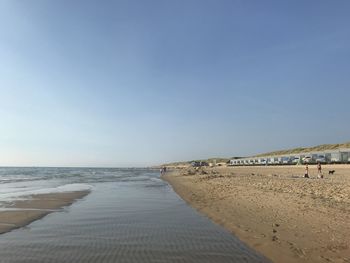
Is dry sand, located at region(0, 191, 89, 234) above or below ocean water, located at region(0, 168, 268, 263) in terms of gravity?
above

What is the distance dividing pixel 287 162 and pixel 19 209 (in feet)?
242

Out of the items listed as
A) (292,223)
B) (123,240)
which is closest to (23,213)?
(123,240)

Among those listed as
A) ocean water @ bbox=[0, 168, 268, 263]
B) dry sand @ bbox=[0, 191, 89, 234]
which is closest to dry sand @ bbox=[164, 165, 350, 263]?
ocean water @ bbox=[0, 168, 268, 263]

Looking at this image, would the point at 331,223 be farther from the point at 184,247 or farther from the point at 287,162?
the point at 287,162

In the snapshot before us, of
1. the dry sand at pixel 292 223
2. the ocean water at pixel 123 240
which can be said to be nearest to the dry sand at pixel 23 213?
the ocean water at pixel 123 240

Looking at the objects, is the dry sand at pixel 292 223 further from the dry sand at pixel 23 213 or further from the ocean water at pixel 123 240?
the dry sand at pixel 23 213

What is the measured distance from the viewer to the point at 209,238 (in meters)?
10.9

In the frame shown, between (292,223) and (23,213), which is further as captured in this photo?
(23,213)

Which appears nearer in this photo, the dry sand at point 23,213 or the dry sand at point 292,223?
the dry sand at point 292,223

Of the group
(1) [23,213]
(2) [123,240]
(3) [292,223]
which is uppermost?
(1) [23,213]

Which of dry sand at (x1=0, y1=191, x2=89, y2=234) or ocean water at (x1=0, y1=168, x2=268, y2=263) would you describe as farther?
dry sand at (x1=0, y1=191, x2=89, y2=234)

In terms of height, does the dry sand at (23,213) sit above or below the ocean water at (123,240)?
above

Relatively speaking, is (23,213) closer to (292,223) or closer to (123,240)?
(123,240)

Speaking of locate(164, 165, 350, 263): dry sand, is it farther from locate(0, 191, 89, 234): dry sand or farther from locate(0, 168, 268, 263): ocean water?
locate(0, 191, 89, 234): dry sand
